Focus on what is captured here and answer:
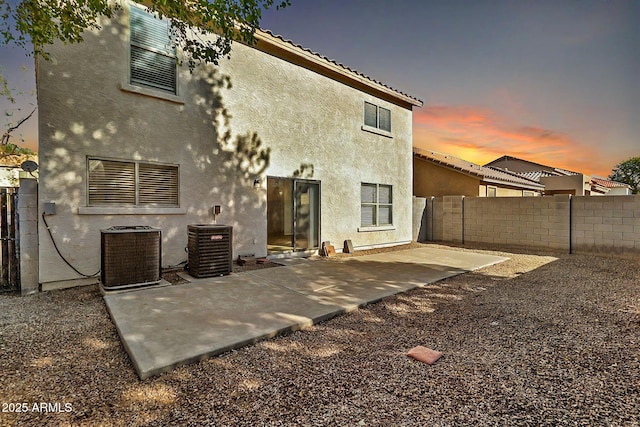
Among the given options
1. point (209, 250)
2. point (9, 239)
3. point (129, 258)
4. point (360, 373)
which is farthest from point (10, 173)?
point (360, 373)

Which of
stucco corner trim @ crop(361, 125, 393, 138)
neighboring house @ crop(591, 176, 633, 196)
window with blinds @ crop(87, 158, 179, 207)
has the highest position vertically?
stucco corner trim @ crop(361, 125, 393, 138)

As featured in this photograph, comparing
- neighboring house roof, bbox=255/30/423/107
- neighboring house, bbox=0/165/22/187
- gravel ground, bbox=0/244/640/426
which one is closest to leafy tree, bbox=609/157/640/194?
neighboring house roof, bbox=255/30/423/107

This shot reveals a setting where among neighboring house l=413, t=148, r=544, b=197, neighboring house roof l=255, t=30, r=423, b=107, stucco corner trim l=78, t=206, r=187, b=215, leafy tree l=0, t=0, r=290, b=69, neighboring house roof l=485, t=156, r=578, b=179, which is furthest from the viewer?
neighboring house roof l=485, t=156, r=578, b=179

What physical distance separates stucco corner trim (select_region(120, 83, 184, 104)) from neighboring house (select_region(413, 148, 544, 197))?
13.1 meters

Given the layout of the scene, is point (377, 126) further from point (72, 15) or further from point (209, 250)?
point (72, 15)

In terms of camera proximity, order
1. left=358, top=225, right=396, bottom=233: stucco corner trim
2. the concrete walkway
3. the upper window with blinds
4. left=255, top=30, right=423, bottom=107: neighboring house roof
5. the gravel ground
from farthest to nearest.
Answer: left=358, top=225, right=396, bottom=233: stucco corner trim → left=255, top=30, right=423, bottom=107: neighboring house roof → the upper window with blinds → the concrete walkway → the gravel ground

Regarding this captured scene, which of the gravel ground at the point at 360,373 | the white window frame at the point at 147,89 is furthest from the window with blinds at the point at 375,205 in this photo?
the white window frame at the point at 147,89

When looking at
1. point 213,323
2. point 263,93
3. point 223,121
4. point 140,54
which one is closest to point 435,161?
point 263,93

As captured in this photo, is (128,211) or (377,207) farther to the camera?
(377,207)

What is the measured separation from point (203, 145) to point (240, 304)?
13.8 ft

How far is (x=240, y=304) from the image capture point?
4.52 m

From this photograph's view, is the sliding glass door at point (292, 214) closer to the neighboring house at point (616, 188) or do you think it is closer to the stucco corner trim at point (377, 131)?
the stucco corner trim at point (377, 131)

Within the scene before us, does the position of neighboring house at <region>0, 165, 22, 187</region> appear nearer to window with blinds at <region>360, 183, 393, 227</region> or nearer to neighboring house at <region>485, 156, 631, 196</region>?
window with blinds at <region>360, 183, 393, 227</region>

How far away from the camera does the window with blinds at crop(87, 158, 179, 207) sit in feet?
18.9
